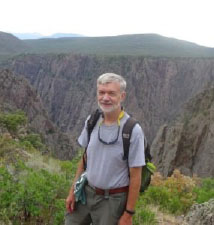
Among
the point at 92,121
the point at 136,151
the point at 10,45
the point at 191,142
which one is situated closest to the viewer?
the point at 136,151

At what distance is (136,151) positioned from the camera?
3.75 meters

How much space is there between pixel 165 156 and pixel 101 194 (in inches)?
1550

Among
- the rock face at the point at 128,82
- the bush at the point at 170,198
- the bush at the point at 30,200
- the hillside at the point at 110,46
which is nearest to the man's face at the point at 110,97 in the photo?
the bush at the point at 30,200

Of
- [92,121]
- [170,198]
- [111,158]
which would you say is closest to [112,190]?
[111,158]

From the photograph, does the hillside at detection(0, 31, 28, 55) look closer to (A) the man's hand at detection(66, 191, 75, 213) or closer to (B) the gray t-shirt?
(A) the man's hand at detection(66, 191, 75, 213)

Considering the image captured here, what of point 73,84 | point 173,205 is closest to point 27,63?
point 73,84

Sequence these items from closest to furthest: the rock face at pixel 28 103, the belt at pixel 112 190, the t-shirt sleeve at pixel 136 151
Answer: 1. the t-shirt sleeve at pixel 136 151
2. the belt at pixel 112 190
3. the rock face at pixel 28 103

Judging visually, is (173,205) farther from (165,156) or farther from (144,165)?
(165,156)

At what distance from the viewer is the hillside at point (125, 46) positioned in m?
112

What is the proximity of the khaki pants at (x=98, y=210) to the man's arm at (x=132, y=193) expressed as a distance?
109 mm

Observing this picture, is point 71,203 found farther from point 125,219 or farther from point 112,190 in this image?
point 125,219

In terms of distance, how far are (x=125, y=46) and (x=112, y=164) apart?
382ft

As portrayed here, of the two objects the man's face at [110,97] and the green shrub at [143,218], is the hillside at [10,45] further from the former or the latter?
the man's face at [110,97]

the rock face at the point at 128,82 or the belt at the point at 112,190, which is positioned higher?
the belt at the point at 112,190
